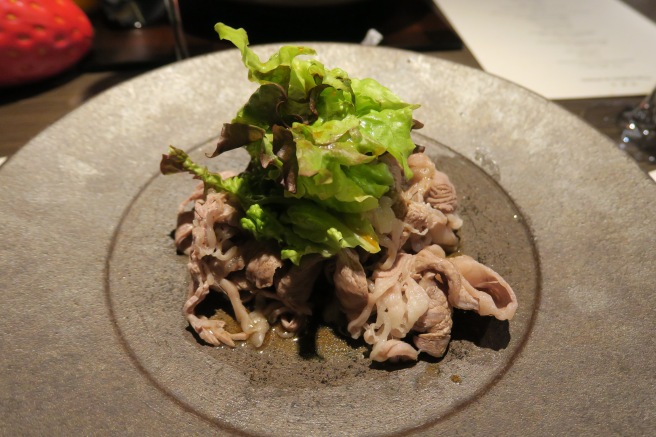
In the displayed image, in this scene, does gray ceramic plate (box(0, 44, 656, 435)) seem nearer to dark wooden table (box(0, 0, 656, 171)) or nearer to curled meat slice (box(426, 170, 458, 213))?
curled meat slice (box(426, 170, 458, 213))

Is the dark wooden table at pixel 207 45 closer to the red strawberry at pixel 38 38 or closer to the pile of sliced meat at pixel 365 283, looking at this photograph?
the red strawberry at pixel 38 38

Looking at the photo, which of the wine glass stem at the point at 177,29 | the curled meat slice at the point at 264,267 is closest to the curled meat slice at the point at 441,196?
the curled meat slice at the point at 264,267

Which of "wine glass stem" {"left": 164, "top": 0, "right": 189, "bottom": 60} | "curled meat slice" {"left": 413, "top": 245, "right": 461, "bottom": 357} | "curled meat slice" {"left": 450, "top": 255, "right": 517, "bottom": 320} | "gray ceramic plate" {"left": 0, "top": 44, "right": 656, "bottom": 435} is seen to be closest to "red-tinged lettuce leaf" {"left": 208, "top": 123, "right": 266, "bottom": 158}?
"gray ceramic plate" {"left": 0, "top": 44, "right": 656, "bottom": 435}

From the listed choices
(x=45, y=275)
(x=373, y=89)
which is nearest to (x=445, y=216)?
(x=373, y=89)

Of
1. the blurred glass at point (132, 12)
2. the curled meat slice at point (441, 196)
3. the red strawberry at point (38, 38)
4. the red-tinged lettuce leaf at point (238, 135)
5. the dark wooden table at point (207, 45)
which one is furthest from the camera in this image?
the blurred glass at point (132, 12)

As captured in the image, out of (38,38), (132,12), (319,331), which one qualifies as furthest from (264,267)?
(132,12)

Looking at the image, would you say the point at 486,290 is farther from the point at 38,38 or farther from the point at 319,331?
the point at 38,38

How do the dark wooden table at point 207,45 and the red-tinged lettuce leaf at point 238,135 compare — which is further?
the dark wooden table at point 207,45

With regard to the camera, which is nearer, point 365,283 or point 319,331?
Answer: point 365,283
